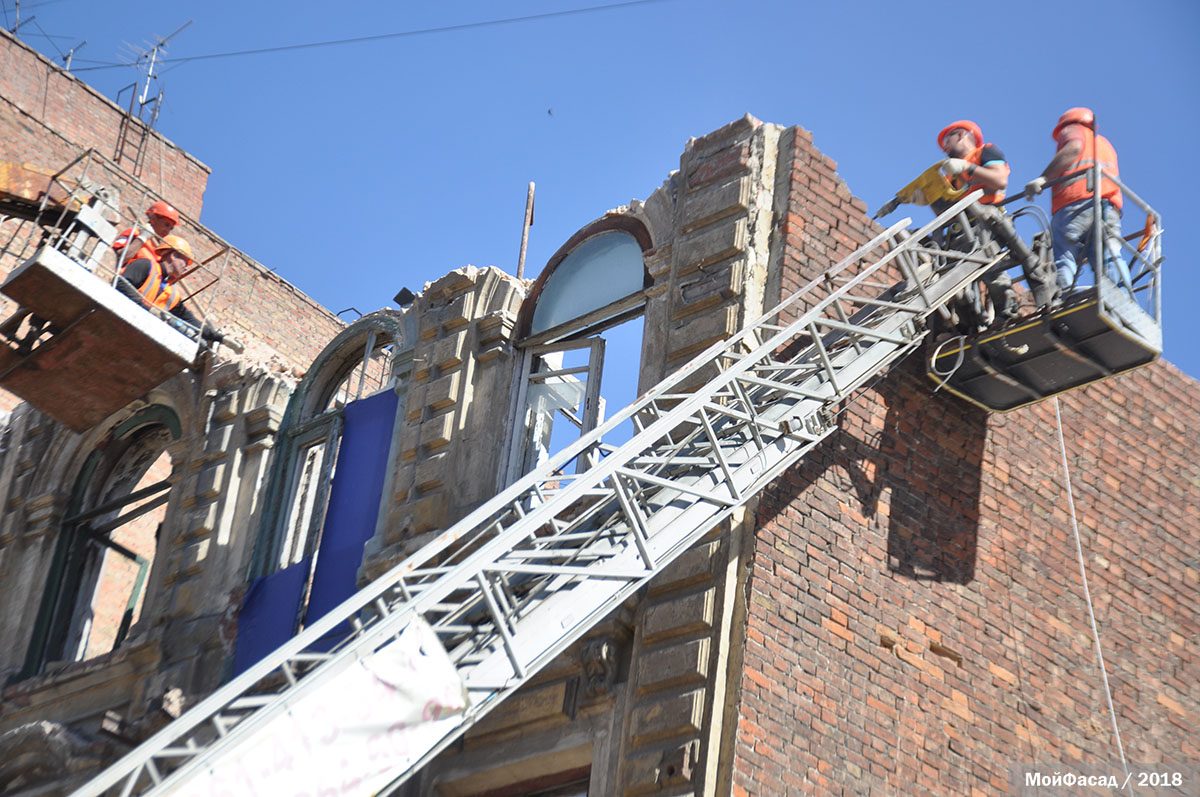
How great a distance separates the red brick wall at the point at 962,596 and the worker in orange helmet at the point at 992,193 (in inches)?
36.1

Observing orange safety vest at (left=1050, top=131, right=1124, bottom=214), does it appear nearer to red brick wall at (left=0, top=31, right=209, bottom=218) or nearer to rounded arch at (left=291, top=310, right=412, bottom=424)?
rounded arch at (left=291, top=310, right=412, bottom=424)

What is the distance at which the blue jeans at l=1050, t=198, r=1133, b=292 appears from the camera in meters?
11.7

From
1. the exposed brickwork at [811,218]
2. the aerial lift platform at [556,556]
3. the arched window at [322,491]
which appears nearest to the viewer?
the aerial lift platform at [556,556]

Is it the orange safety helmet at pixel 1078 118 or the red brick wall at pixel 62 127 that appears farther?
the red brick wall at pixel 62 127

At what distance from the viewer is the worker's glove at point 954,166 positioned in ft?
38.9

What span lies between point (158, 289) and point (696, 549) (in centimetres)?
810

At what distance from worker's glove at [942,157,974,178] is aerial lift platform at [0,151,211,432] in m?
7.50

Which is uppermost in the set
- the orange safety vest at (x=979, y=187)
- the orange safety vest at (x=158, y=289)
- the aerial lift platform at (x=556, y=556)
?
the orange safety vest at (x=158, y=289)

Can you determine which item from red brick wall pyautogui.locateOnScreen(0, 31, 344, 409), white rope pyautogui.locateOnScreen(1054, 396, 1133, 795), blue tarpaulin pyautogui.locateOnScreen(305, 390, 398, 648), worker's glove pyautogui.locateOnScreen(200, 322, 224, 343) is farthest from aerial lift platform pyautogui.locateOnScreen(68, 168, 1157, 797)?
red brick wall pyautogui.locateOnScreen(0, 31, 344, 409)

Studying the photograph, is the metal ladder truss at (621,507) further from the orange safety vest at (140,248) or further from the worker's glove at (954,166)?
the orange safety vest at (140,248)

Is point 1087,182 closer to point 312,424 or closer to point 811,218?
point 811,218

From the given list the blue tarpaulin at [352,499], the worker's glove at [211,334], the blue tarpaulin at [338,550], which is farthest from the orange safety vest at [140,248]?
the blue tarpaulin at [338,550]

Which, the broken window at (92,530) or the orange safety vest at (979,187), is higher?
the orange safety vest at (979,187)

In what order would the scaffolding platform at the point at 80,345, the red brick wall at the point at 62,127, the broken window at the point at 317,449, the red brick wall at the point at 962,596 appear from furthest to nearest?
the red brick wall at the point at 62,127 → the scaffolding platform at the point at 80,345 → the broken window at the point at 317,449 → the red brick wall at the point at 962,596
